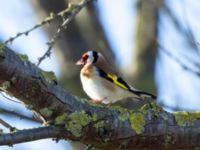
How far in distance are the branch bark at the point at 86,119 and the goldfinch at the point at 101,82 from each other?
7.59 ft

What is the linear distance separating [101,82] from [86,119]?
2.91 metres

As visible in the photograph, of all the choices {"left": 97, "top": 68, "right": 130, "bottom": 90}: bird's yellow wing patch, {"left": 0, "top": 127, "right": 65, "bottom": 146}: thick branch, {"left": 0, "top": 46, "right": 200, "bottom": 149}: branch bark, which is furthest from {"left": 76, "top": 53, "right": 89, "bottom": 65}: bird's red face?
{"left": 0, "top": 127, "right": 65, "bottom": 146}: thick branch

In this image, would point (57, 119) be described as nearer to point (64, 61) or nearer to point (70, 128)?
point (70, 128)

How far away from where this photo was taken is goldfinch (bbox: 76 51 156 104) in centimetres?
488

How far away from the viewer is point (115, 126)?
2186mm

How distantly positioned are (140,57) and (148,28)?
0.27m

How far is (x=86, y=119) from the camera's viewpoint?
2137mm

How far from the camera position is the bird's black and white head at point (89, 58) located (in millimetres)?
5310

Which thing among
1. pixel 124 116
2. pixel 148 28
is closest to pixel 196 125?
pixel 124 116

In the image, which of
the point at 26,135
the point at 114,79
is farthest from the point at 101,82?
the point at 26,135

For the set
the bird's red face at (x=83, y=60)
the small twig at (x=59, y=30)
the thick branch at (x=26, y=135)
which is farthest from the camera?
the bird's red face at (x=83, y=60)

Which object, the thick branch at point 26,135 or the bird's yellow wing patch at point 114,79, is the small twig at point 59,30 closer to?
the thick branch at point 26,135

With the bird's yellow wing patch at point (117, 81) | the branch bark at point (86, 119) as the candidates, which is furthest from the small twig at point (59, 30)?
the bird's yellow wing patch at point (117, 81)

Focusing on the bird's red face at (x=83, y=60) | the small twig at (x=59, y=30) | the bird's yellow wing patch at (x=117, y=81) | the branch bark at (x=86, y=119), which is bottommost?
the branch bark at (x=86, y=119)
